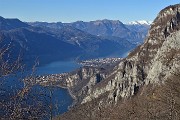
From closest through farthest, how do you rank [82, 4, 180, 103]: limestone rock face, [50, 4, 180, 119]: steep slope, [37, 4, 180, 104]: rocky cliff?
[50, 4, 180, 119]: steep slope
[37, 4, 180, 104]: rocky cliff
[82, 4, 180, 103]: limestone rock face

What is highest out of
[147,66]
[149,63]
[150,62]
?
[150,62]

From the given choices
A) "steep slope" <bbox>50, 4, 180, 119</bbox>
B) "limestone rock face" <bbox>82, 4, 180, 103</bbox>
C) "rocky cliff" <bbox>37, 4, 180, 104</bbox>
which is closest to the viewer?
"steep slope" <bbox>50, 4, 180, 119</bbox>

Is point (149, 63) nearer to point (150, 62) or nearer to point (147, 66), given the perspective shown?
point (150, 62)

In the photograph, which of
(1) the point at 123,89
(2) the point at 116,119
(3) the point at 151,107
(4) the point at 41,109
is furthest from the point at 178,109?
(1) the point at 123,89

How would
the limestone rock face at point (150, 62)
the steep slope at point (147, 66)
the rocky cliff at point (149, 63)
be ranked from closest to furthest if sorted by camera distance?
1. the steep slope at point (147, 66)
2. the rocky cliff at point (149, 63)
3. the limestone rock face at point (150, 62)

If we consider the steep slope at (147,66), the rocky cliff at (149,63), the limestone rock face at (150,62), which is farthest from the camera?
the limestone rock face at (150,62)

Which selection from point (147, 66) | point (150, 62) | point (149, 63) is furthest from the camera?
point (150, 62)

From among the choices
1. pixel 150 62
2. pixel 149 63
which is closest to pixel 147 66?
pixel 149 63

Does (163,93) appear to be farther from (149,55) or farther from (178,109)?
(149,55)

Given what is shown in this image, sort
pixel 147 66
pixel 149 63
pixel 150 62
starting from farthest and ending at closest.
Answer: pixel 150 62
pixel 149 63
pixel 147 66

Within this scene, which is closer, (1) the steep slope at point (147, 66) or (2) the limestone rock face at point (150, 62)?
(1) the steep slope at point (147, 66)

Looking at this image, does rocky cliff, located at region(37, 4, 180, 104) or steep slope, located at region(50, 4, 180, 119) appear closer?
steep slope, located at region(50, 4, 180, 119)
